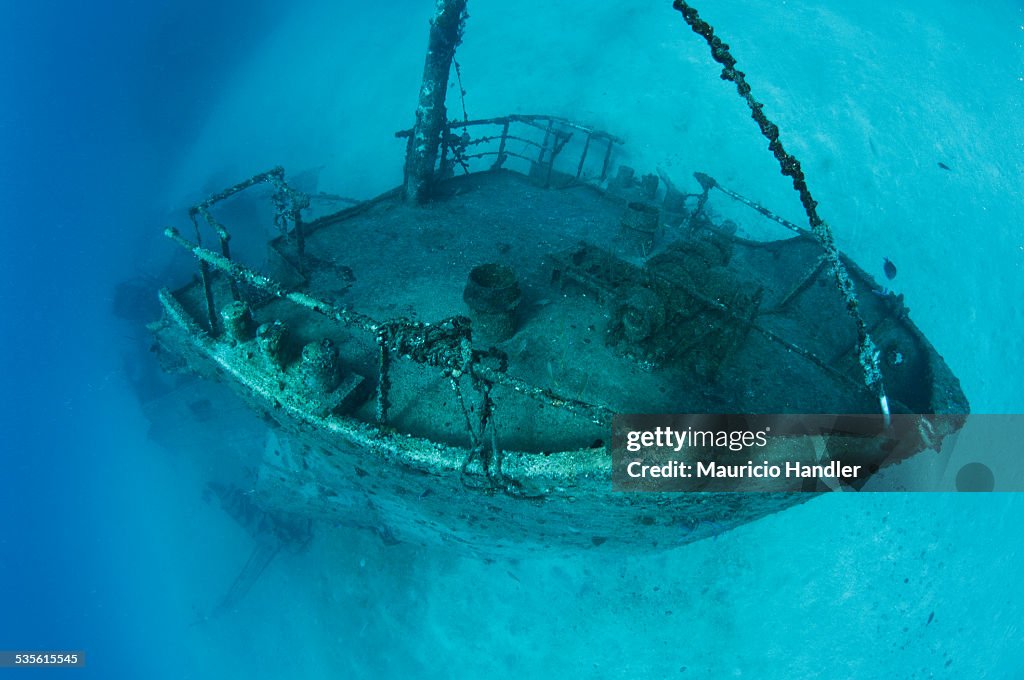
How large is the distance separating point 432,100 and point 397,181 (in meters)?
11.8

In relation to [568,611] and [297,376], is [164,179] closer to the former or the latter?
[297,376]

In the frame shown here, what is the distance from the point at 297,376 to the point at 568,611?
6312mm

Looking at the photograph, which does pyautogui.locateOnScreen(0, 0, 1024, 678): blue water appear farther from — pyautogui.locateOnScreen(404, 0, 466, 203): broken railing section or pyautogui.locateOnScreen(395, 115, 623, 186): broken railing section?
pyautogui.locateOnScreen(404, 0, 466, 203): broken railing section

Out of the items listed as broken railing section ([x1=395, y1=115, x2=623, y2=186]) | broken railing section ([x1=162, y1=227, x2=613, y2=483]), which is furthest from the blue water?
broken railing section ([x1=162, y1=227, x2=613, y2=483])

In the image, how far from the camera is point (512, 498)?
14.6ft

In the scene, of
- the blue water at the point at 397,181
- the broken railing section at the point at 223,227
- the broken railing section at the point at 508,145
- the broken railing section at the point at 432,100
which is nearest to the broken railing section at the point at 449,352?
the broken railing section at the point at 223,227

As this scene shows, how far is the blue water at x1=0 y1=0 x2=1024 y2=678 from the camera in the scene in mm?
8508

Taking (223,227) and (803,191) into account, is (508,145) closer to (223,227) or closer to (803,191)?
(223,227)

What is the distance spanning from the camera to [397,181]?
19.0 meters

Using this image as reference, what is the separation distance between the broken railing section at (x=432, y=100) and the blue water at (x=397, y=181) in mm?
6857

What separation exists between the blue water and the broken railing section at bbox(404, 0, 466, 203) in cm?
686

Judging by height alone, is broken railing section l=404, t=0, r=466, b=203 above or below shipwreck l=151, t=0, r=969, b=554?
above

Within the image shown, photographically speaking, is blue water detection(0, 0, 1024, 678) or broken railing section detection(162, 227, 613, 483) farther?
blue water detection(0, 0, 1024, 678)

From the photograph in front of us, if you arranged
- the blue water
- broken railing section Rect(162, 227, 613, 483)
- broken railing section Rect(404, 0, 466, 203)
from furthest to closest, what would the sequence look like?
the blue water < broken railing section Rect(404, 0, 466, 203) < broken railing section Rect(162, 227, 613, 483)
